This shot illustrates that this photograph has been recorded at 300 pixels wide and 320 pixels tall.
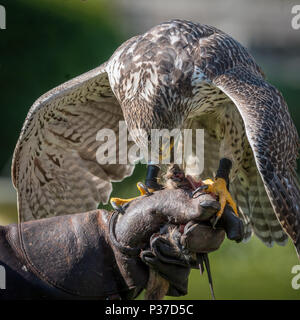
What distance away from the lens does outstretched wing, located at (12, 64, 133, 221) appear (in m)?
3.69

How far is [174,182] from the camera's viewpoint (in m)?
2.73

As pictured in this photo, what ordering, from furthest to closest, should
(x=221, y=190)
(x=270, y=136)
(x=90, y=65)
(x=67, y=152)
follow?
1. (x=90, y=65)
2. (x=67, y=152)
3. (x=221, y=190)
4. (x=270, y=136)

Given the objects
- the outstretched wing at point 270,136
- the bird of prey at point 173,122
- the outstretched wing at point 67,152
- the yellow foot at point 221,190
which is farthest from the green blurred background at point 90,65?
the outstretched wing at point 270,136

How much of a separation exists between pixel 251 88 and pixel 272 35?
3.65 meters

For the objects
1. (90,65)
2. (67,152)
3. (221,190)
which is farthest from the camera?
(90,65)

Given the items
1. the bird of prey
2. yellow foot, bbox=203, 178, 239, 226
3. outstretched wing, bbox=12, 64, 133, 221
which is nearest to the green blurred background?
outstretched wing, bbox=12, 64, 133, 221

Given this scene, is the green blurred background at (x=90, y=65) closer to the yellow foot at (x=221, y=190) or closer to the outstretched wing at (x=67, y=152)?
the outstretched wing at (x=67, y=152)

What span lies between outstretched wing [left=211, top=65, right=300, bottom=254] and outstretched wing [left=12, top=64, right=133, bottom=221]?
837mm

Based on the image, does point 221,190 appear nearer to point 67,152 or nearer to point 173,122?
point 173,122

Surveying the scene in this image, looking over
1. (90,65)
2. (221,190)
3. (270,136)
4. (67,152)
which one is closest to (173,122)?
(221,190)

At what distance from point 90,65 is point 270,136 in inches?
114

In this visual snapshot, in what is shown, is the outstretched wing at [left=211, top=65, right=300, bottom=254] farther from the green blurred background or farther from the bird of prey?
the green blurred background

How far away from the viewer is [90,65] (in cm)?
548
